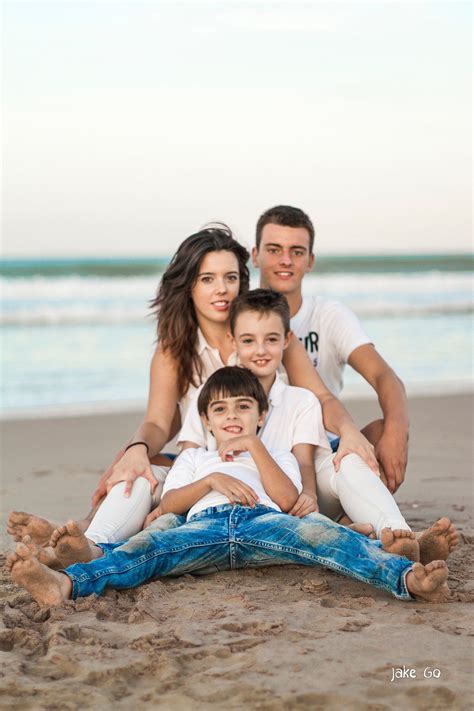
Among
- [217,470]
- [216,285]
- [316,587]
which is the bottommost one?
[316,587]

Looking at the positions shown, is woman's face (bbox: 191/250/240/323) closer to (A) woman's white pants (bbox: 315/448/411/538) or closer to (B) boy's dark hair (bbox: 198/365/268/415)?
(B) boy's dark hair (bbox: 198/365/268/415)

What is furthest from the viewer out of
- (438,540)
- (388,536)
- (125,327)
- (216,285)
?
(125,327)

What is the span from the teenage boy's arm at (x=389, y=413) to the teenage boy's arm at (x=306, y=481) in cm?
39

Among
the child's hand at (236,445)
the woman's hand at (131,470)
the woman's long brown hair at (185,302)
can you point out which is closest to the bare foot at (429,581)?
the child's hand at (236,445)

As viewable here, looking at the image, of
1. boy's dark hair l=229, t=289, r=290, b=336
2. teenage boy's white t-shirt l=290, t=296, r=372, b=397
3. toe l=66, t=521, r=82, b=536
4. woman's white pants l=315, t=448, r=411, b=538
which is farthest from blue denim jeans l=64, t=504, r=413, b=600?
teenage boy's white t-shirt l=290, t=296, r=372, b=397

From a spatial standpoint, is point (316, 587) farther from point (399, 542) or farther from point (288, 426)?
point (288, 426)

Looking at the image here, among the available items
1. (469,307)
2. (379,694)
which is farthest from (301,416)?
(469,307)

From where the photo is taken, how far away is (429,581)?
2.99 metres

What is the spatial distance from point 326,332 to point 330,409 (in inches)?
29.5

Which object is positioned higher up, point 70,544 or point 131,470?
point 131,470

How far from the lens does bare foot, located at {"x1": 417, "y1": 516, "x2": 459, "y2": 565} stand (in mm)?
3334

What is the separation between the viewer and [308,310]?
491 centimetres

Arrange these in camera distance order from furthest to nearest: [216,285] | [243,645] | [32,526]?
1. [216,285]
2. [32,526]
3. [243,645]
